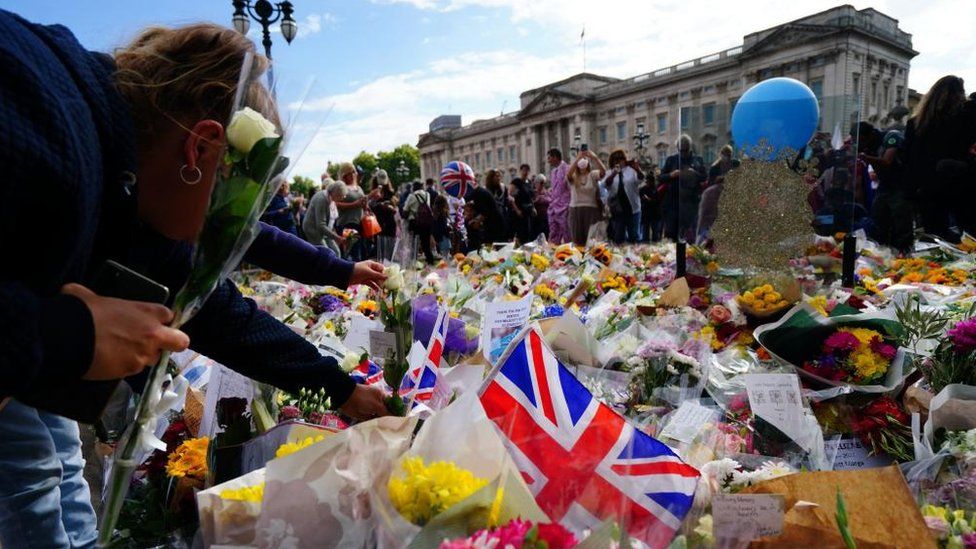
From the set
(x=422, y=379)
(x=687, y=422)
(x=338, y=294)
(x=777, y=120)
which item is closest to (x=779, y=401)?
(x=687, y=422)

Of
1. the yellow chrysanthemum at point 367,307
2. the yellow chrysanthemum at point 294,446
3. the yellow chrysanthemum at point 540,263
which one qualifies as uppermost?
the yellow chrysanthemum at point 294,446

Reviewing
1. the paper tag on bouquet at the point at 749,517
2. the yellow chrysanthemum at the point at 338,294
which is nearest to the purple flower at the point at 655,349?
the paper tag on bouquet at the point at 749,517

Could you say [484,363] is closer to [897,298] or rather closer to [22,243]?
[22,243]

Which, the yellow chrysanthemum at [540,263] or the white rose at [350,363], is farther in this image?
the yellow chrysanthemum at [540,263]

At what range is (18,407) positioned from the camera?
1629 millimetres

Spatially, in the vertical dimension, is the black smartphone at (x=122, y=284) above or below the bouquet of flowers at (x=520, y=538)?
above

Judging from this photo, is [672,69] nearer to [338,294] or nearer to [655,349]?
[338,294]

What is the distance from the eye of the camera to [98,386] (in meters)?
0.98

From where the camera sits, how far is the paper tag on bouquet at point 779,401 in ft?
5.29

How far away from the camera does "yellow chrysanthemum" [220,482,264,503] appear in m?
0.97

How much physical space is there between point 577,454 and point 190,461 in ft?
2.96

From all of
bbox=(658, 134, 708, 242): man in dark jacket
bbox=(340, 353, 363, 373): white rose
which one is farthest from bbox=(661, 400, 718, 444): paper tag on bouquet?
bbox=(658, 134, 708, 242): man in dark jacket

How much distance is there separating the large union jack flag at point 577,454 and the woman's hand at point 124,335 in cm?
53

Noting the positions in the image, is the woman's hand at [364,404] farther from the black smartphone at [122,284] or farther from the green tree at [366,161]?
the green tree at [366,161]
